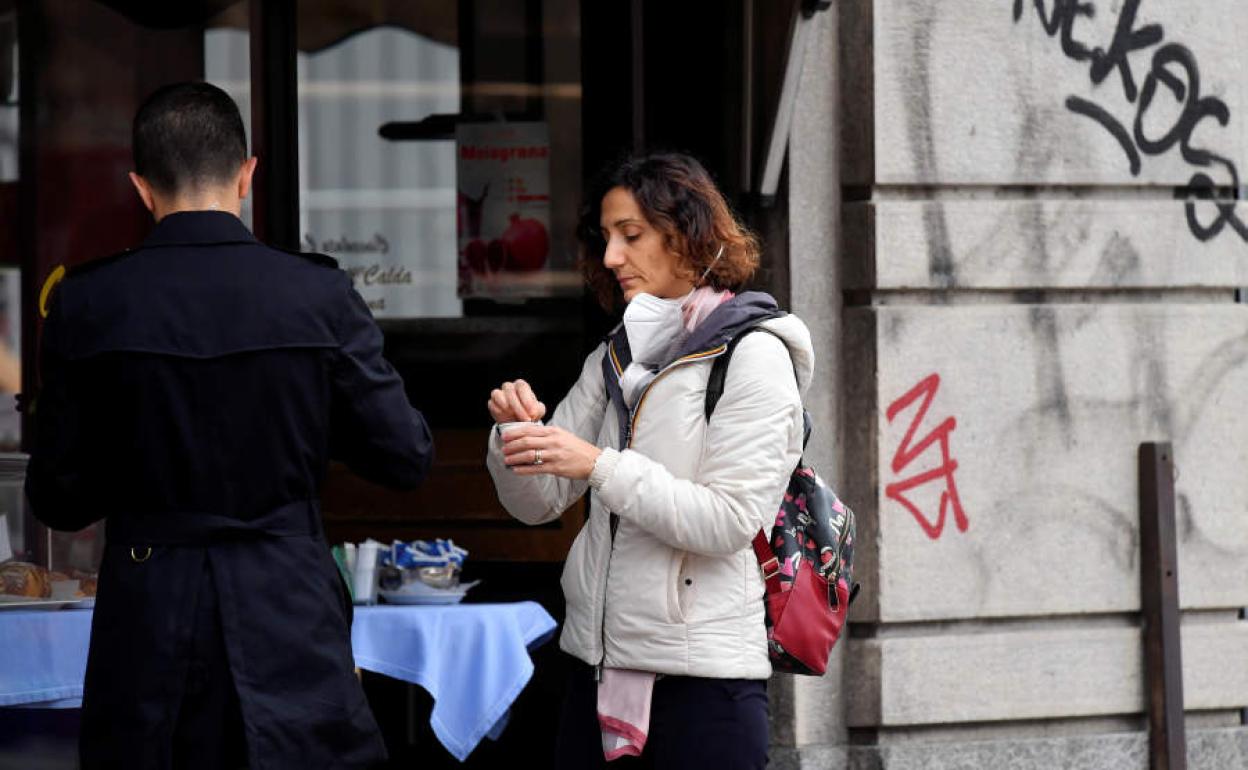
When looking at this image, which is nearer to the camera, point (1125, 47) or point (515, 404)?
point (515, 404)

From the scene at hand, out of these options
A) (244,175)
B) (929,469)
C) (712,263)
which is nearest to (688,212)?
(712,263)

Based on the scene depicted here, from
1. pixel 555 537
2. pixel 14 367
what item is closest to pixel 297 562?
pixel 555 537

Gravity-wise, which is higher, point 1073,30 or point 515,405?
point 1073,30

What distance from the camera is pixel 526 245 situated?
684cm

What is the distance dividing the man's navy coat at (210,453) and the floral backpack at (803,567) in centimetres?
76

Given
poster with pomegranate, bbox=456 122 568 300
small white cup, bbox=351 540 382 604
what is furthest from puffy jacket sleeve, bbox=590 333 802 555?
poster with pomegranate, bbox=456 122 568 300

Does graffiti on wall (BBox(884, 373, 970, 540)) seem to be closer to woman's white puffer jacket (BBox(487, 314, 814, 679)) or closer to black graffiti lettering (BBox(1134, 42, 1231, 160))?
black graffiti lettering (BBox(1134, 42, 1231, 160))

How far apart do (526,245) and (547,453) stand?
11.6ft

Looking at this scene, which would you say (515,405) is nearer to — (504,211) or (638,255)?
(638,255)

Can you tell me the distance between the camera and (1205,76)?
235 inches

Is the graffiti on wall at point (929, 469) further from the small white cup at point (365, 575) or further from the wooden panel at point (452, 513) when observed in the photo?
the small white cup at point (365, 575)

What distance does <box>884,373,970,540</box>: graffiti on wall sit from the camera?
560 centimetres

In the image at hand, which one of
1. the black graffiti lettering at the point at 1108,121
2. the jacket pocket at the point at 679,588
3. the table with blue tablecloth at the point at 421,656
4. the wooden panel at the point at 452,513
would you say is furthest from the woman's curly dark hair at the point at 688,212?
the wooden panel at the point at 452,513

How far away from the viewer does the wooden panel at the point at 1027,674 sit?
5605mm
